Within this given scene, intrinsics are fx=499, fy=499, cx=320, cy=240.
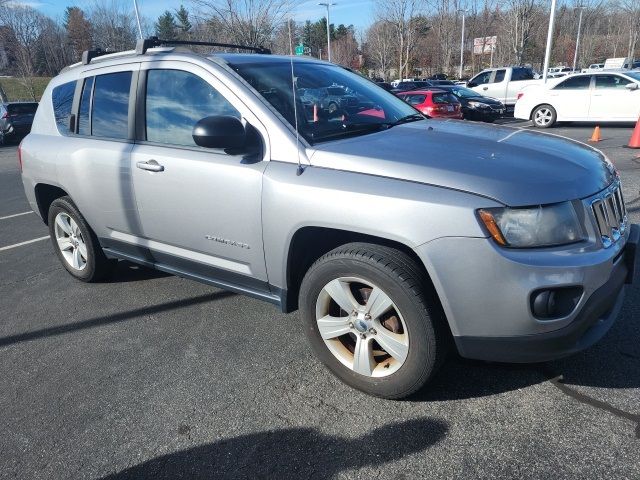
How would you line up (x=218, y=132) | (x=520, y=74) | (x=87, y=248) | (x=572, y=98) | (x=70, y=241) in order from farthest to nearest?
(x=520, y=74), (x=572, y=98), (x=70, y=241), (x=87, y=248), (x=218, y=132)

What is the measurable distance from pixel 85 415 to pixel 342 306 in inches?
58.2

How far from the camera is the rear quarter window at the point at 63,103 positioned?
4.07 meters

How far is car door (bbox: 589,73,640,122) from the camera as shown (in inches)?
508

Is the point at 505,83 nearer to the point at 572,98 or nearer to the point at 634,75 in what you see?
the point at 572,98

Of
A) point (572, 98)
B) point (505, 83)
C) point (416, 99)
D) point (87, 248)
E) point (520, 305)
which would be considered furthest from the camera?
point (505, 83)

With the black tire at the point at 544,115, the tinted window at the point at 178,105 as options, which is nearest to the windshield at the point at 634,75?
the black tire at the point at 544,115

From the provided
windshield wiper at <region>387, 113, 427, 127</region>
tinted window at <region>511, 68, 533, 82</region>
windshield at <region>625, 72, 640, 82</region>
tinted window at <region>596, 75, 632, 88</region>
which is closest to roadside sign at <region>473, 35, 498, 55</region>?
tinted window at <region>511, 68, 533, 82</region>

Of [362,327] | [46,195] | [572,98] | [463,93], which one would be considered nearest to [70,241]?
[46,195]

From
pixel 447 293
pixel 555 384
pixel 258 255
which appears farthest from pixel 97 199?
pixel 555 384

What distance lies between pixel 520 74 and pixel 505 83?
879mm

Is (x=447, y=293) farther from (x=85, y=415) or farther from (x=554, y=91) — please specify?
(x=554, y=91)

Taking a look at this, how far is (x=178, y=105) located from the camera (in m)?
3.21

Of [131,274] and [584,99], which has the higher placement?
[584,99]

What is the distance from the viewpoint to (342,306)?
102 inches
